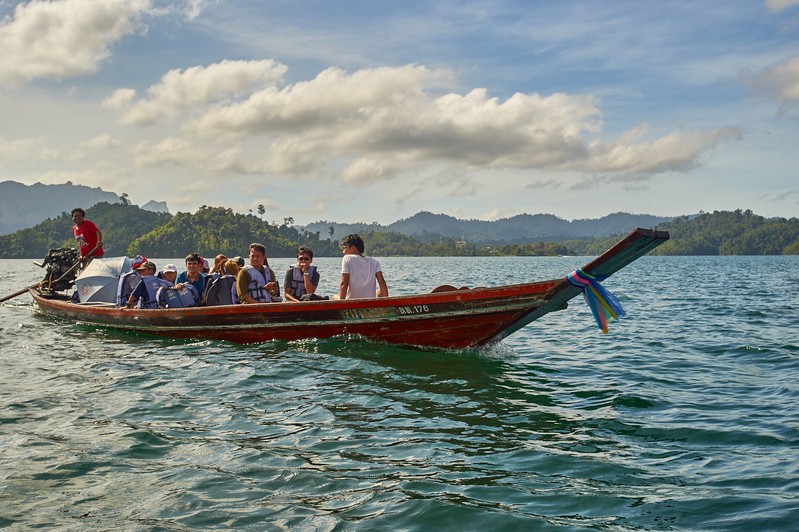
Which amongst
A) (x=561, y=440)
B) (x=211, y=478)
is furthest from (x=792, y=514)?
(x=211, y=478)

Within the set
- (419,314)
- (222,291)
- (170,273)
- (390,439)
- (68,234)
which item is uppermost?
(68,234)

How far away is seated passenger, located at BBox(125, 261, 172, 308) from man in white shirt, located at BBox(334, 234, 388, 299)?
5291 mm

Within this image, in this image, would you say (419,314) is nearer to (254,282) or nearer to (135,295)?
(254,282)

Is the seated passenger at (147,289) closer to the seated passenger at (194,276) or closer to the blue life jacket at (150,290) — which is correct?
the blue life jacket at (150,290)

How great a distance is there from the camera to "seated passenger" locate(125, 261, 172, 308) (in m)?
15.2

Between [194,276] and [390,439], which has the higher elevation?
[194,276]

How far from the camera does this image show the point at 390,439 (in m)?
6.99

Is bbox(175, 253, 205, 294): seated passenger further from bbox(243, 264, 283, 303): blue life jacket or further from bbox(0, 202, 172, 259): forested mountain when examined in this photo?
bbox(0, 202, 172, 259): forested mountain

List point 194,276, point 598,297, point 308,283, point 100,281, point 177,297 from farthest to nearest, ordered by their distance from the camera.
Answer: point 100,281 → point 194,276 → point 177,297 → point 308,283 → point 598,297

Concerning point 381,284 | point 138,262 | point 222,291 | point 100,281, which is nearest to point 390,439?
point 381,284

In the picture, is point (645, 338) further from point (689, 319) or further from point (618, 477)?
point (618, 477)

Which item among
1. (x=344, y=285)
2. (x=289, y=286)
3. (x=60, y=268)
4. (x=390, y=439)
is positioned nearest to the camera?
(x=390, y=439)

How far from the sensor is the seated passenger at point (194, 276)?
48.8ft

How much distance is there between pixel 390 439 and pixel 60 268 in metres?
18.5
